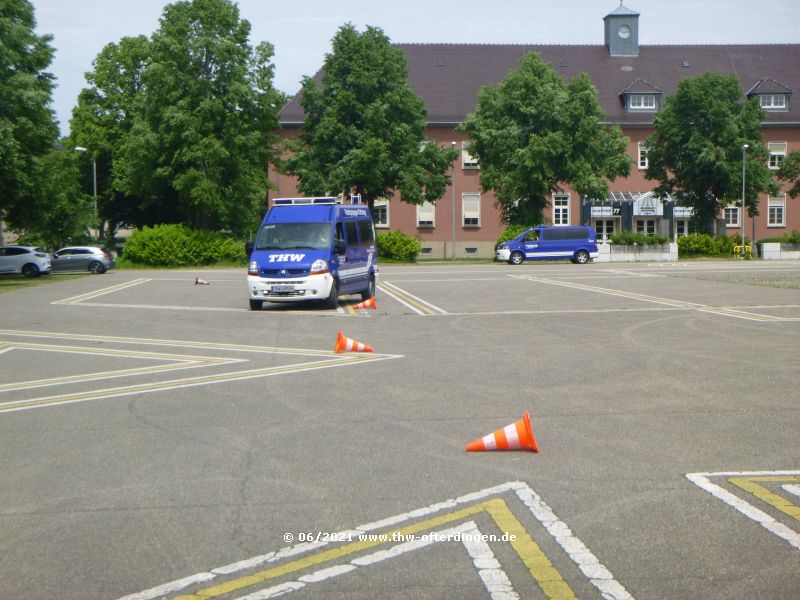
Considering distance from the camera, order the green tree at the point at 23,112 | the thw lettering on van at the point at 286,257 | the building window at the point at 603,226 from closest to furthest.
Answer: the thw lettering on van at the point at 286,257, the green tree at the point at 23,112, the building window at the point at 603,226

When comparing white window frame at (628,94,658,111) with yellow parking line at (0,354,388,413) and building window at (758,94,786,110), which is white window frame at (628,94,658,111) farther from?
yellow parking line at (0,354,388,413)

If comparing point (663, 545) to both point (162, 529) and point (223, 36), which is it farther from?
point (223, 36)

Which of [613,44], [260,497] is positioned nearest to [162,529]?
[260,497]

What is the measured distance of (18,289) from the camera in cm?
3422

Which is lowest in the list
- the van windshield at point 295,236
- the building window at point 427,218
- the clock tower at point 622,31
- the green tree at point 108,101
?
the van windshield at point 295,236

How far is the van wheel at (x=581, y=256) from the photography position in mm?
55219

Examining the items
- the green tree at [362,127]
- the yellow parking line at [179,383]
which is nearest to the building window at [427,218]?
the green tree at [362,127]

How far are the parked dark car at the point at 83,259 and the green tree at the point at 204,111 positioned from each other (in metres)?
6.17

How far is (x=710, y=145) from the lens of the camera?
6256 cm

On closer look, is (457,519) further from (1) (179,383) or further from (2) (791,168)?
(2) (791,168)

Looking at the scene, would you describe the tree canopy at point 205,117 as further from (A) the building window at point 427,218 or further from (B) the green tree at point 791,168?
(B) the green tree at point 791,168

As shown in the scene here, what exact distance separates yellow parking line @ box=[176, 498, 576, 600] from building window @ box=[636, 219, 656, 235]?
70.7m

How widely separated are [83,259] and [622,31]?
4772 cm

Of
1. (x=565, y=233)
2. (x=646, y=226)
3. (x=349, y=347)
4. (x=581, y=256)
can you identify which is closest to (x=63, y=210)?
(x=565, y=233)
